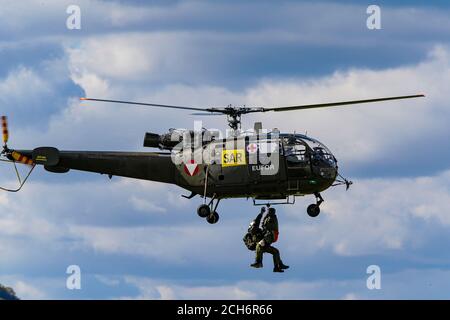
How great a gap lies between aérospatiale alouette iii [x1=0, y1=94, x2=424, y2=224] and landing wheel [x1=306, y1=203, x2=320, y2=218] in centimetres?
6

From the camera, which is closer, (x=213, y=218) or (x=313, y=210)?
(x=313, y=210)

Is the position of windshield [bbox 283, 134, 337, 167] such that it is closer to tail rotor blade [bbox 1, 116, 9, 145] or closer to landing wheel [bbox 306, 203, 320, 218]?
landing wheel [bbox 306, 203, 320, 218]

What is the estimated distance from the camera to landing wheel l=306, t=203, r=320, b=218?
64.0 metres

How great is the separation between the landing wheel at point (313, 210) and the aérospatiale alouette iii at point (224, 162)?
0.18 ft

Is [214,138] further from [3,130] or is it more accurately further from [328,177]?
[3,130]

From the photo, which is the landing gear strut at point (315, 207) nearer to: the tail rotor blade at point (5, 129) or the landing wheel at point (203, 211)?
the landing wheel at point (203, 211)

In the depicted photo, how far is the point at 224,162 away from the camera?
6475 centimetres

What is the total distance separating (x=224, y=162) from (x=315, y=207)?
5.69 metres

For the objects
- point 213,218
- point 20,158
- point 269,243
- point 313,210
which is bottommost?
point 269,243

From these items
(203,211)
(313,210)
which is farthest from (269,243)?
(203,211)

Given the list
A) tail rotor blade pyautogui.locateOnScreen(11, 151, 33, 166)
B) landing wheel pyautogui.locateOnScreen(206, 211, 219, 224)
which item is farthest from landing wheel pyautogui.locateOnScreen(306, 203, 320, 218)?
tail rotor blade pyautogui.locateOnScreen(11, 151, 33, 166)

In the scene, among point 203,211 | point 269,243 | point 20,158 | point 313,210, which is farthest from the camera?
point 20,158

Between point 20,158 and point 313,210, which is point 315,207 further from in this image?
point 20,158
